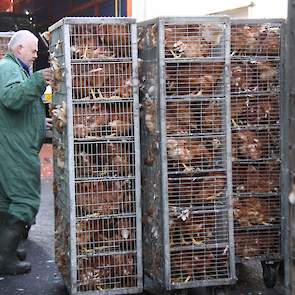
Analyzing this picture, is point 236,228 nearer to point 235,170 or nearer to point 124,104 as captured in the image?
point 235,170

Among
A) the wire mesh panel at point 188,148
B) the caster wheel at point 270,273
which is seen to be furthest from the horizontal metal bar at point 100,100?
the caster wheel at point 270,273

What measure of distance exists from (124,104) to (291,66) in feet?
7.20

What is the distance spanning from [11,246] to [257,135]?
2.23m

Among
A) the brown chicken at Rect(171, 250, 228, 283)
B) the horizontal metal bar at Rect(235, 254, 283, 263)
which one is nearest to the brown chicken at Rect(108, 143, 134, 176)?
the brown chicken at Rect(171, 250, 228, 283)

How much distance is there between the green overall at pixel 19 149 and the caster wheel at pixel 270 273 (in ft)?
6.22

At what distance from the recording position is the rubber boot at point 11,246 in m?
5.84

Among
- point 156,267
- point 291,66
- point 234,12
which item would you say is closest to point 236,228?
point 156,267

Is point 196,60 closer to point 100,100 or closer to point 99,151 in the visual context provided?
point 100,100

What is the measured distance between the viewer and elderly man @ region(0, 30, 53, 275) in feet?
18.2

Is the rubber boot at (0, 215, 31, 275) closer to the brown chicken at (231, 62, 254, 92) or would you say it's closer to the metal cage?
the metal cage

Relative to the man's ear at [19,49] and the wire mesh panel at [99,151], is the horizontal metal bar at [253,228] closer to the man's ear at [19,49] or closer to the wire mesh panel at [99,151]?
the wire mesh panel at [99,151]

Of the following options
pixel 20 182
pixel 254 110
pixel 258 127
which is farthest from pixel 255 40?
pixel 20 182

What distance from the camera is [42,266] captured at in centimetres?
627

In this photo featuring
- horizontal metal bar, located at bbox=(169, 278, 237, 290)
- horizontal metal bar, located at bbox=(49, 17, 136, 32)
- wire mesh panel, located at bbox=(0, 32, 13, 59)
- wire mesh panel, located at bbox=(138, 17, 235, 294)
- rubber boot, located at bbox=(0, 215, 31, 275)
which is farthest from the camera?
wire mesh panel, located at bbox=(0, 32, 13, 59)
